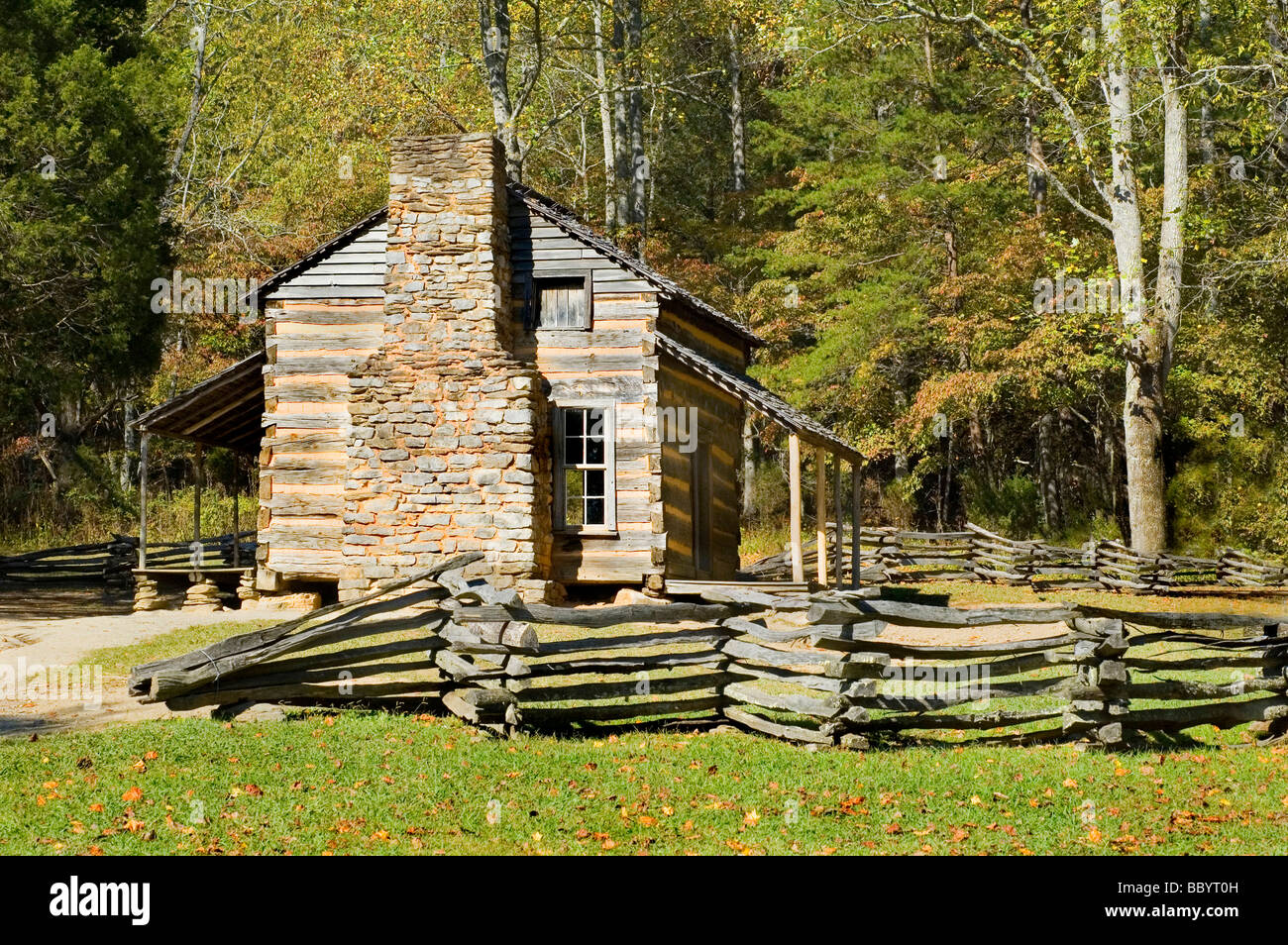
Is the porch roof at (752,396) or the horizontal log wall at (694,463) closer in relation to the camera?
the porch roof at (752,396)

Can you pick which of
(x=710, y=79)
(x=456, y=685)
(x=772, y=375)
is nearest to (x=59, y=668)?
(x=456, y=685)

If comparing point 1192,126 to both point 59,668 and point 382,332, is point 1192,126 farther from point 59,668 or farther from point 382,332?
point 59,668

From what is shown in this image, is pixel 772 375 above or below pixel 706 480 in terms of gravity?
above

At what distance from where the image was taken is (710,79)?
136 feet

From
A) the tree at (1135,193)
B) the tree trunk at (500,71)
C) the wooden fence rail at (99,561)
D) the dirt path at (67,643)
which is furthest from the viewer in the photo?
the wooden fence rail at (99,561)

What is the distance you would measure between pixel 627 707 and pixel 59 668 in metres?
6.41

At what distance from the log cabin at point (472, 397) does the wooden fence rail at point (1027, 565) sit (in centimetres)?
531

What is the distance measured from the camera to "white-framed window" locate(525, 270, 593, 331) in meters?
19.4

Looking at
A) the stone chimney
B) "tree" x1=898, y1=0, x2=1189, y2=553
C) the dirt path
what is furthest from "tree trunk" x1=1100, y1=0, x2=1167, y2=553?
the dirt path

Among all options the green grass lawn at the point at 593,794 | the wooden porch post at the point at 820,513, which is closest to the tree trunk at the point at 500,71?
the wooden porch post at the point at 820,513

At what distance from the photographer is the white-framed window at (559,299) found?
19.4 m

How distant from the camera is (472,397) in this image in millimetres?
18109

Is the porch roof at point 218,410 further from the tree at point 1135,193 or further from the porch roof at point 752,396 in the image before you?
the tree at point 1135,193

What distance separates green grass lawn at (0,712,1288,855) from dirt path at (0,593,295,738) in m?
0.85
